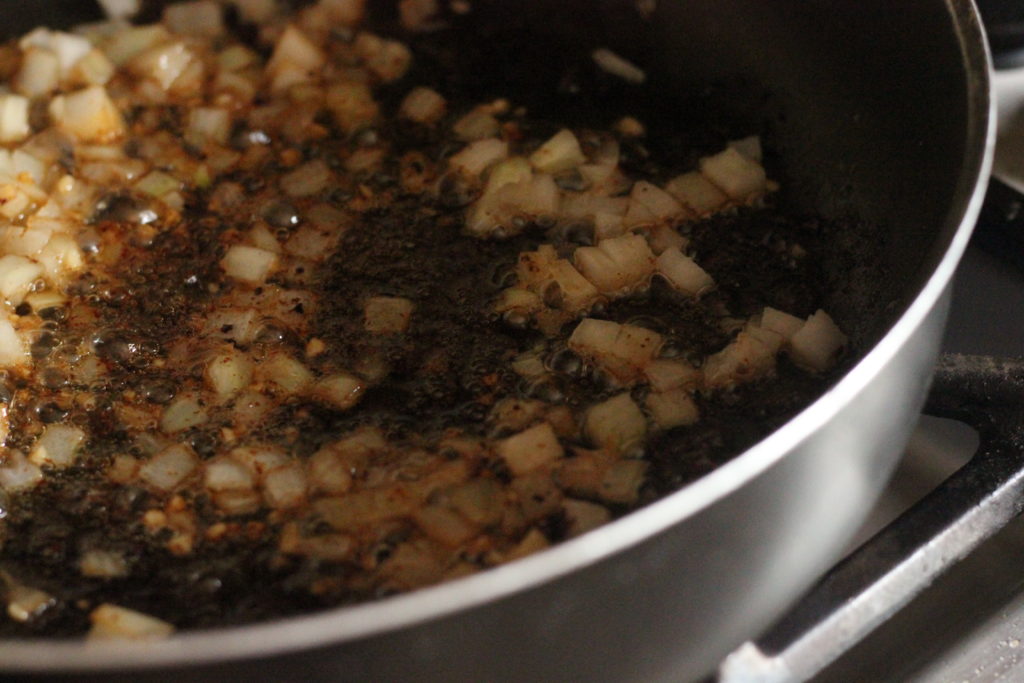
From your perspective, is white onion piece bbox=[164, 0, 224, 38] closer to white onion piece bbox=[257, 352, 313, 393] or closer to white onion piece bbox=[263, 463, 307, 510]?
white onion piece bbox=[257, 352, 313, 393]

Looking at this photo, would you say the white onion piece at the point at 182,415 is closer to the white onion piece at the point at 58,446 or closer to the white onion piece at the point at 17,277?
the white onion piece at the point at 58,446

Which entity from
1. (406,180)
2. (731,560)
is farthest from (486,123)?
(731,560)

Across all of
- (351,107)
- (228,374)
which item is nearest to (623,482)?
(228,374)

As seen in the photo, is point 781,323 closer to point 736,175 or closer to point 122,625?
point 736,175

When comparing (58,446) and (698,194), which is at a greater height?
(698,194)

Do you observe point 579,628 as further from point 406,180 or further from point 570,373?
point 406,180
